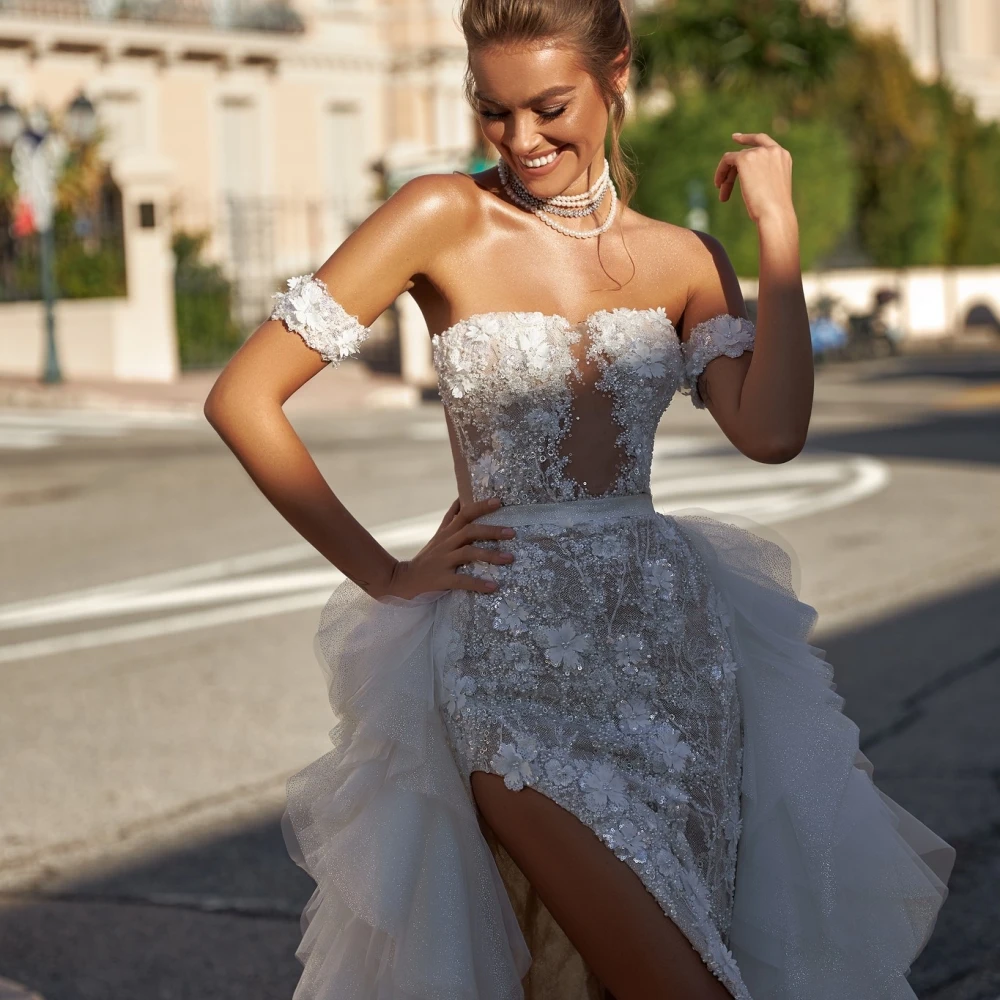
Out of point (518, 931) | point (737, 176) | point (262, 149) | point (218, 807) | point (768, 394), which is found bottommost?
point (218, 807)

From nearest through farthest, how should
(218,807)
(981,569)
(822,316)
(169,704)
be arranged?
(218,807) < (169,704) < (981,569) < (822,316)

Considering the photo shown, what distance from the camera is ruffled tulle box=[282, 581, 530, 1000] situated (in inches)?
101

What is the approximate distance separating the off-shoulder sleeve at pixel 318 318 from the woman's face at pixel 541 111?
0.36m

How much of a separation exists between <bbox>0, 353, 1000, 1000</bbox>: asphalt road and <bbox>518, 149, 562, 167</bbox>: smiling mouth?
217cm

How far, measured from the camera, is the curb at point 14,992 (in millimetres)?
3680

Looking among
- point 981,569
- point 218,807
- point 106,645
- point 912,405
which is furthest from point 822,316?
point 218,807

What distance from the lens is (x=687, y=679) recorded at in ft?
8.73

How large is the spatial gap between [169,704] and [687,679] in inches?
171

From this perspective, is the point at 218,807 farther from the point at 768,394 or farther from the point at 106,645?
the point at 768,394

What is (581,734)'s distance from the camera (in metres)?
2.54

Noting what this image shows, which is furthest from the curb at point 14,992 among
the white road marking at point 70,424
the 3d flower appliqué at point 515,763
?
the white road marking at point 70,424

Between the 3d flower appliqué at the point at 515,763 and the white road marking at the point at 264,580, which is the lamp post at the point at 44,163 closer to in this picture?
the white road marking at the point at 264,580

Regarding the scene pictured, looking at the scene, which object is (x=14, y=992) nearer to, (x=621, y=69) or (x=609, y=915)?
(x=609, y=915)

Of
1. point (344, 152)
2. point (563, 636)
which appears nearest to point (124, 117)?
point (344, 152)
